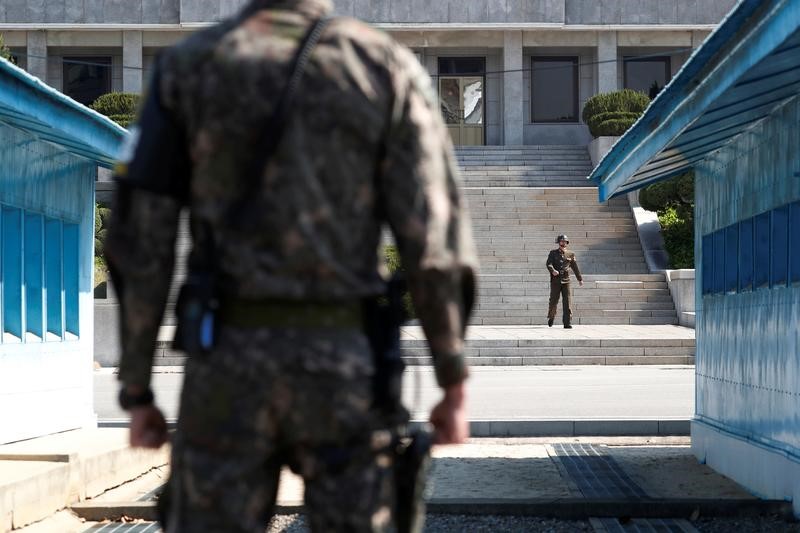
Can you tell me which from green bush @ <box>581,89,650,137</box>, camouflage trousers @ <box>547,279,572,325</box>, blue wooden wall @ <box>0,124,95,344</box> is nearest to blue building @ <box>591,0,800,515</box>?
blue wooden wall @ <box>0,124,95,344</box>

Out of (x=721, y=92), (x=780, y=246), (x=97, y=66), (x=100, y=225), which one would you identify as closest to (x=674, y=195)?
(x=100, y=225)

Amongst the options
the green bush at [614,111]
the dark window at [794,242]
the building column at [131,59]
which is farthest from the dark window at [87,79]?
the dark window at [794,242]

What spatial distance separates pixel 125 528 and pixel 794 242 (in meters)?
3.85

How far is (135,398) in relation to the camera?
10.2 feet

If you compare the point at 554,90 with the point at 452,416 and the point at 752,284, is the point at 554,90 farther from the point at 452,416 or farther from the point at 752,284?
the point at 452,416

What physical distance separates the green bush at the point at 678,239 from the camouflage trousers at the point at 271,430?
90.9 ft

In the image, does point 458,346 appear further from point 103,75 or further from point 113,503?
point 103,75

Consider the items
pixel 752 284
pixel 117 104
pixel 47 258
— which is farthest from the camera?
pixel 117 104

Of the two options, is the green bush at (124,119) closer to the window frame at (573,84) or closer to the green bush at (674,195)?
the window frame at (573,84)

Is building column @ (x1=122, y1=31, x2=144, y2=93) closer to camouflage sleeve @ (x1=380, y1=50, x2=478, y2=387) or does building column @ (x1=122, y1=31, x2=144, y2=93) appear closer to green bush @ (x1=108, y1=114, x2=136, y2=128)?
green bush @ (x1=108, y1=114, x2=136, y2=128)

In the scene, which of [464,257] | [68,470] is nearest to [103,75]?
[68,470]

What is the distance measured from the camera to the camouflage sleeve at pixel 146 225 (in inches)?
121

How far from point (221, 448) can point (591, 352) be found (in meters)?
18.9

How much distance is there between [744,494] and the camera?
8414mm
